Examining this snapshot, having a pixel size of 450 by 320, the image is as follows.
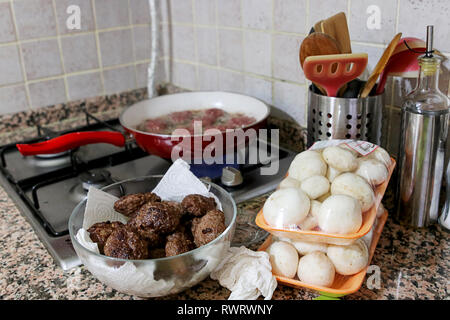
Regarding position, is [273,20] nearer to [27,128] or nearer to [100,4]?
[100,4]

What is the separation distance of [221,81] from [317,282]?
770mm

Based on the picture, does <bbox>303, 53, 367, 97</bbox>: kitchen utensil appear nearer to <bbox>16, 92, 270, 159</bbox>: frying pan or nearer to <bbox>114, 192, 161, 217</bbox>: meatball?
<bbox>16, 92, 270, 159</bbox>: frying pan

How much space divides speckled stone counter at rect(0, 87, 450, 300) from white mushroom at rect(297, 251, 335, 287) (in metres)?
0.03

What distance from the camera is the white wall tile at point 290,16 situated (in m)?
0.99

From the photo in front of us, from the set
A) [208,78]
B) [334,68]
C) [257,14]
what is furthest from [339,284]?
[208,78]

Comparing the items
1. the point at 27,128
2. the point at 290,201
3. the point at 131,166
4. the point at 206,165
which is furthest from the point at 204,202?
the point at 27,128

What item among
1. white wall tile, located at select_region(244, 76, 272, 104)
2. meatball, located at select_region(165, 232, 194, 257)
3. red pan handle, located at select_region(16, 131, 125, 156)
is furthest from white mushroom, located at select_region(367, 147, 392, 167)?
red pan handle, located at select_region(16, 131, 125, 156)

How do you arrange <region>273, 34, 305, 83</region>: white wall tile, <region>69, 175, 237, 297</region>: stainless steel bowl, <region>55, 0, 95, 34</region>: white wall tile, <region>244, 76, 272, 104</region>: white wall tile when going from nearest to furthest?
<region>69, 175, 237, 297</region>: stainless steel bowl, <region>273, 34, 305, 83</region>: white wall tile, <region>244, 76, 272, 104</region>: white wall tile, <region>55, 0, 95, 34</region>: white wall tile

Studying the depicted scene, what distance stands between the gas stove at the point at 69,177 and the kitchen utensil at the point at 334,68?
0.24m

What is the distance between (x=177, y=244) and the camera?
24.9 inches

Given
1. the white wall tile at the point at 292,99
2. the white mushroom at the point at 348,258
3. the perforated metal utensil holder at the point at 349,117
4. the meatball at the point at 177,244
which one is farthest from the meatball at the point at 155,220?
the white wall tile at the point at 292,99

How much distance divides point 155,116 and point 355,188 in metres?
0.63

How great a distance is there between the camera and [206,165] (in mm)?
969

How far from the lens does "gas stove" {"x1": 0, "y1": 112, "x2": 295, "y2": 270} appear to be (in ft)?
2.70
